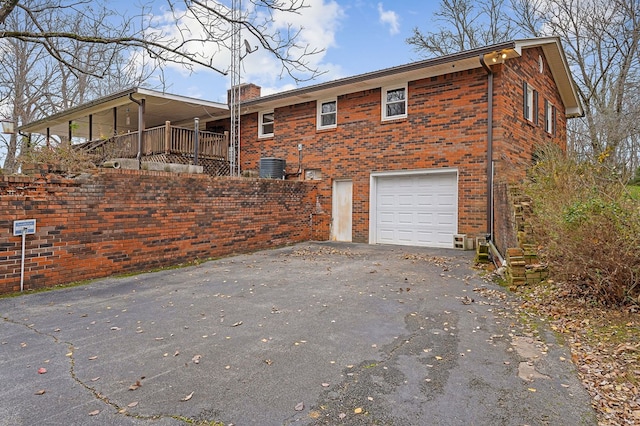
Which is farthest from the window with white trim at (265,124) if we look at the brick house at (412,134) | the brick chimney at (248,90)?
the brick chimney at (248,90)

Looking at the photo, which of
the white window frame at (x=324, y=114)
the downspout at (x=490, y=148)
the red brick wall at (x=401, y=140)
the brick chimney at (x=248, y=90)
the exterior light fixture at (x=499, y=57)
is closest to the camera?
the exterior light fixture at (x=499, y=57)

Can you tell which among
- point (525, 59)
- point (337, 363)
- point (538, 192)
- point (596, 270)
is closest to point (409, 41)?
point (525, 59)

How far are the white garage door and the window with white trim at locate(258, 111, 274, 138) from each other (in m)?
5.27

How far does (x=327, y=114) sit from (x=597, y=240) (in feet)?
33.5

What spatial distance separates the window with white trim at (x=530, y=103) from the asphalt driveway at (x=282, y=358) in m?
7.99

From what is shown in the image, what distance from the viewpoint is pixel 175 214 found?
29.4 ft

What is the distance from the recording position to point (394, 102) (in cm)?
1211

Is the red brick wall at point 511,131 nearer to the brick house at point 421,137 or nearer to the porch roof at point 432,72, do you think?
the brick house at point 421,137

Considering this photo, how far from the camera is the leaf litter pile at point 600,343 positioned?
9.30 feet

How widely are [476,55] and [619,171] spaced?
534 centimetres

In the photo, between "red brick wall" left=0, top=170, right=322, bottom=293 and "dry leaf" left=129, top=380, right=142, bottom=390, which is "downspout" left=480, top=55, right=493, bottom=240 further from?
"dry leaf" left=129, top=380, right=142, bottom=390

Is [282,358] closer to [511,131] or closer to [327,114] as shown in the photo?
[511,131]

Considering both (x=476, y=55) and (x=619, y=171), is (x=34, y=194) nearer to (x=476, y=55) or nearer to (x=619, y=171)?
(x=619, y=171)

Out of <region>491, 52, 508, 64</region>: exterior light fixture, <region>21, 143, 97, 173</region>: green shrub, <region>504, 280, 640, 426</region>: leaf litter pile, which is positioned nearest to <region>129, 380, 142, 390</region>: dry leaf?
<region>504, 280, 640, 426</region>: leaf litter pile
